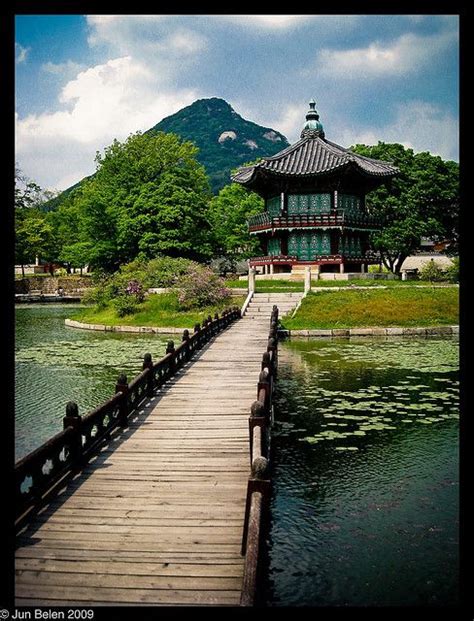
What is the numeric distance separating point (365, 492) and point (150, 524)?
3.73 meters

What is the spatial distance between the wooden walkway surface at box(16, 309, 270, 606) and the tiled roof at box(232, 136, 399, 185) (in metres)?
33.8

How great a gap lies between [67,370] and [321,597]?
1475 cm

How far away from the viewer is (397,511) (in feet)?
26.1

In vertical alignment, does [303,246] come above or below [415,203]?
below

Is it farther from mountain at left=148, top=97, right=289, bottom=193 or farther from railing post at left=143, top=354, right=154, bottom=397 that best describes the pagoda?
mountain at left=148, top=97, right=289, bottom=193

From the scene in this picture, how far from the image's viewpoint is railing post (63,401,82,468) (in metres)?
7.80

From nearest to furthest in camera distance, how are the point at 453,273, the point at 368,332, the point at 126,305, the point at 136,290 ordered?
the point at 368,332 < the point at 126,305 < the point at 136,290 < the point at 453,273

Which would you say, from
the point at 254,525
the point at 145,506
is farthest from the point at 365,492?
the point at 254,525

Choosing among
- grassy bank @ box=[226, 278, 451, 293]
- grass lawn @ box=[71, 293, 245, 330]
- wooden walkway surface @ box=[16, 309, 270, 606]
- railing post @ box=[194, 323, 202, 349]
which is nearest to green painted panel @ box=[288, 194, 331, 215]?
grassy bank @ box=[226, 278, 451, 293]

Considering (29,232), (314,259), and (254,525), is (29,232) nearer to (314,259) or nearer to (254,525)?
(314,259)

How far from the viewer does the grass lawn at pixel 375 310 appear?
2914 centimetres

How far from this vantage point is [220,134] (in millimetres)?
173375
